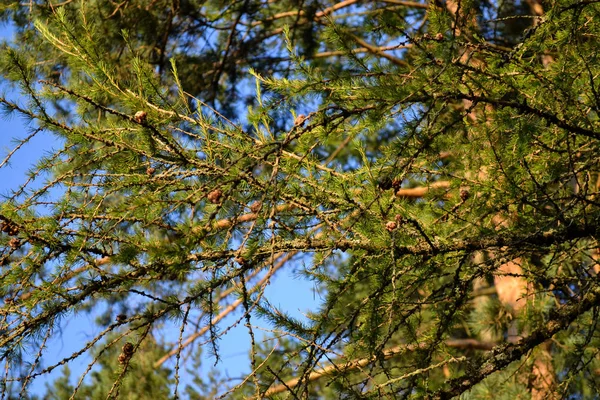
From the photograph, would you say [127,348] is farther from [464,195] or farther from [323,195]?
[464,195]

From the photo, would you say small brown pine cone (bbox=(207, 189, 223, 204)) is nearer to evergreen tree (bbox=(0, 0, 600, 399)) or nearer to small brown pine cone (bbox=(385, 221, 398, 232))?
evergreen tree (bbox=(0, 0, 600, 399))

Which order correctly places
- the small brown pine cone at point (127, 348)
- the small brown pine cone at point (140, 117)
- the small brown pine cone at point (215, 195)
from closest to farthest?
the small brown pine cone at point (215, 195), the small brown pine cone at point (140, 117), the small brown pine cone at point (127, 348)

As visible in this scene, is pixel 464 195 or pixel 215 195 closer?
pixel 215 195

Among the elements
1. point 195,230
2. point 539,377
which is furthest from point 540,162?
point 539,377

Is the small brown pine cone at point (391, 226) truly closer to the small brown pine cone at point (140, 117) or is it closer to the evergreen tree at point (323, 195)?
the evergreen tree at point (323, 195)

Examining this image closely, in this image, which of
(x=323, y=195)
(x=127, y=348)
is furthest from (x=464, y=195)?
(x=127, y=348)

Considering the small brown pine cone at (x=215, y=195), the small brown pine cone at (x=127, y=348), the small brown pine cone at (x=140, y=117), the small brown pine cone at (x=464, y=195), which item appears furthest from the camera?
the small brown pine cone at (x=464, y=195)

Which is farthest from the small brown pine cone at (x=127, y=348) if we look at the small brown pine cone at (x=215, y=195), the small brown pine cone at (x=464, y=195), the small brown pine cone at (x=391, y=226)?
the small brown pine cone at (x=464, y=195)

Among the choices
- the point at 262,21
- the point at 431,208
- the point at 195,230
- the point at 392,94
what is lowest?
the point at 195,230

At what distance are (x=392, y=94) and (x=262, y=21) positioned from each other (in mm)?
4170

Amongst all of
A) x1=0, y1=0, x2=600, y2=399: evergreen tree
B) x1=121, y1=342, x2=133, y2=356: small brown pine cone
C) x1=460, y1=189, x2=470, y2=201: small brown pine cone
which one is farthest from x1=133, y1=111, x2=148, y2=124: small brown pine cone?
x1=460, y1=189, x2=470, y2=201: small brown pine cone

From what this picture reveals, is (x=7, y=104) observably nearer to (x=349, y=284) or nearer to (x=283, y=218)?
(x=283, y=218)

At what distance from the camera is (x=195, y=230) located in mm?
1914

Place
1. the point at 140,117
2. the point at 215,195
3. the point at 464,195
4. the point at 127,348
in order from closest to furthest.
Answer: the point at 215,195, the point at 140,117, the point at 127,348, the point at 464,195
